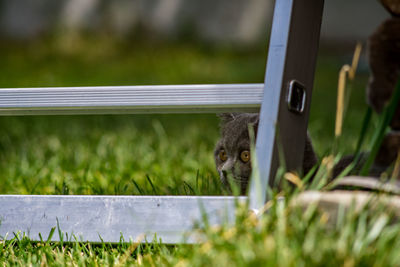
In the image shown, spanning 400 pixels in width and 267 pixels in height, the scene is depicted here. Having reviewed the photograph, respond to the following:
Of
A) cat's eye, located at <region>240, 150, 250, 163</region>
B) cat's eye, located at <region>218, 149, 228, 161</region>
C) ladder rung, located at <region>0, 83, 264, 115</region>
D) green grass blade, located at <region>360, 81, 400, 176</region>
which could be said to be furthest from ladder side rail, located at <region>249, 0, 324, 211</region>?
cat's eye, located at <region>218, 149, 228, 161</region>

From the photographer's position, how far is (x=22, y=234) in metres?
1.09

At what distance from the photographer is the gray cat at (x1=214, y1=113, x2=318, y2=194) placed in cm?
144

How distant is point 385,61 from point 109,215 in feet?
2.27

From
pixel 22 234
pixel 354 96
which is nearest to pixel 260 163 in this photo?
pixel 22 234

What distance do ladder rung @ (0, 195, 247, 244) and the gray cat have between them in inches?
16.8

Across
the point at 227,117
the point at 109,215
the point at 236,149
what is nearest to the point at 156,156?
the point at 227,117

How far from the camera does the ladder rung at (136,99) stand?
0.98 metres

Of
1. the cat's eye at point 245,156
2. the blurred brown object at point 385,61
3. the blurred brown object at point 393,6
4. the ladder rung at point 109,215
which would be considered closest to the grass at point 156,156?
the ladder rung at point 109,215

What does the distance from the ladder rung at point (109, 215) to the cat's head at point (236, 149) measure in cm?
44

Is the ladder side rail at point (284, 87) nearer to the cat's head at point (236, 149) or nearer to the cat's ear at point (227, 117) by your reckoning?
the cat's head at point (236, 149)

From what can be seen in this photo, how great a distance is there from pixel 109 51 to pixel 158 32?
0.83 m

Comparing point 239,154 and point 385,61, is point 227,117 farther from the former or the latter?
point 385,61

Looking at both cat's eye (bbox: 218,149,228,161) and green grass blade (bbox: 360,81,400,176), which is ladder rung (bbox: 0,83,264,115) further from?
cat's eye (bbox: 218,149,228,161)

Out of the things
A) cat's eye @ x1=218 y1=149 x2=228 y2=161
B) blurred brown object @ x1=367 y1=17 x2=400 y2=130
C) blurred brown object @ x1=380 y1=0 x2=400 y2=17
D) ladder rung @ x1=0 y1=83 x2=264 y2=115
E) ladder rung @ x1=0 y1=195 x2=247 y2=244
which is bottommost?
ladder rung @ x1=0 y1=195 x2=247 y2=244
